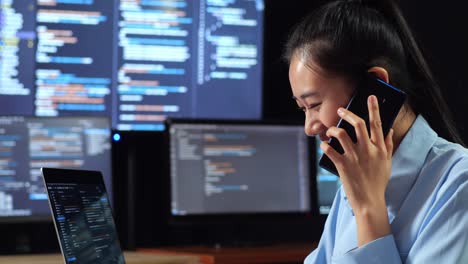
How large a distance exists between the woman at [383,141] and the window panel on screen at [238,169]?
1059mm

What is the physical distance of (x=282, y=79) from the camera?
2.97 m

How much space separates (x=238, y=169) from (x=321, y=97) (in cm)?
123

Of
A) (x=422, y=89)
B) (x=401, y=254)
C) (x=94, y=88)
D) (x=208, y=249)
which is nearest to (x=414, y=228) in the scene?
(x=401, y=254)

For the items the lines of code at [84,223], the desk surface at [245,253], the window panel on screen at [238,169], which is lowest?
the desk surface at [245,253]

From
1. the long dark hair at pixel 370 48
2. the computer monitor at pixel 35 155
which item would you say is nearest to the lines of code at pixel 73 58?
the computer monitor at pixel 35 155

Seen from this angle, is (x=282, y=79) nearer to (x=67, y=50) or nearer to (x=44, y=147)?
(x=67, y=50)

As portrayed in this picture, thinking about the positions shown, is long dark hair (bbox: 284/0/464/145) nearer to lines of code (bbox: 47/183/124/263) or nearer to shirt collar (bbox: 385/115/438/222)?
shirt collar (bbox: 385/115/438/222)

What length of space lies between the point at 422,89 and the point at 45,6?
1594mm

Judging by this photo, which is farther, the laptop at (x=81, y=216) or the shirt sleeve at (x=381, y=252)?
the laptop at (x=81, y=216)

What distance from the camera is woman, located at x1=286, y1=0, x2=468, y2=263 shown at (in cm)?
120

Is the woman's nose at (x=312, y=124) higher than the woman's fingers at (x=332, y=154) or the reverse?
higher

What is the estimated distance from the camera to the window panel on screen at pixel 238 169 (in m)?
2.42

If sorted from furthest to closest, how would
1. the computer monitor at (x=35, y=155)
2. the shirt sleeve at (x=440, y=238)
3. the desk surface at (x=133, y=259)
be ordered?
the computer monitor at (x=35, y=155)
the desk surface at (x=133, y=259)
the shirt sleeve at (x=440, y=238)

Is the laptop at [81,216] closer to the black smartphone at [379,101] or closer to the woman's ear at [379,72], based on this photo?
the black smartphone at [379,101]
